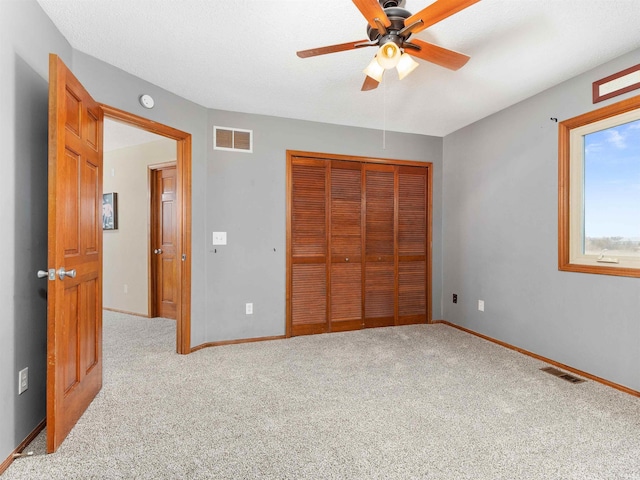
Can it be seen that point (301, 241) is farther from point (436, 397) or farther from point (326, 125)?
point (436, 397)

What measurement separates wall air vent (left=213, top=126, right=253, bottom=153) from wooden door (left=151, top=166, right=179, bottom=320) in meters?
1.54

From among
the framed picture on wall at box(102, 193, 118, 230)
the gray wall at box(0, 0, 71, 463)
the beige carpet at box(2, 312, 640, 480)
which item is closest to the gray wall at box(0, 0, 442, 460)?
the gray wall at box(0, 0, 71, 463)

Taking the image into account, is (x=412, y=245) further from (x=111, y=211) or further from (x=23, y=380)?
(x=111, y=211)

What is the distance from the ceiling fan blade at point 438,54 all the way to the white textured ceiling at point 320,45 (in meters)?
0.26

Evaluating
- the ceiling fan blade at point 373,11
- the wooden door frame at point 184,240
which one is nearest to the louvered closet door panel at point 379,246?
the wooden door frame at point 184,240

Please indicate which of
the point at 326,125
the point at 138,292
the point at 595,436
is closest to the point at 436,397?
the point at 595,436

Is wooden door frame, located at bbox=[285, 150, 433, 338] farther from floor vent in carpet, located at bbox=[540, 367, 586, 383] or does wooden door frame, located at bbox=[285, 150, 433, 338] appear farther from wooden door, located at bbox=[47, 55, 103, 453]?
wooden door, located at bbox=[47, 55, 103, 453]

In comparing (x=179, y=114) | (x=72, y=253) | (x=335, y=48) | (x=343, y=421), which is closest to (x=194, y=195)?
(x=179, y=114)

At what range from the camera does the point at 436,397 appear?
7.76 ft

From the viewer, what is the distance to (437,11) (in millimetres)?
1527

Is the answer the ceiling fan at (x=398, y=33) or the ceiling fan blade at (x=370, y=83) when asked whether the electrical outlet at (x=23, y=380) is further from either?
the ceiling fan blade at (x=370, y=83)

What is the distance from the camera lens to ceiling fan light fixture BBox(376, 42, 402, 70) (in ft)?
5.54

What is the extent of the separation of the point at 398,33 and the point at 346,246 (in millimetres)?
2555

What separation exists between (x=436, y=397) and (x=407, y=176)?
2.70m
